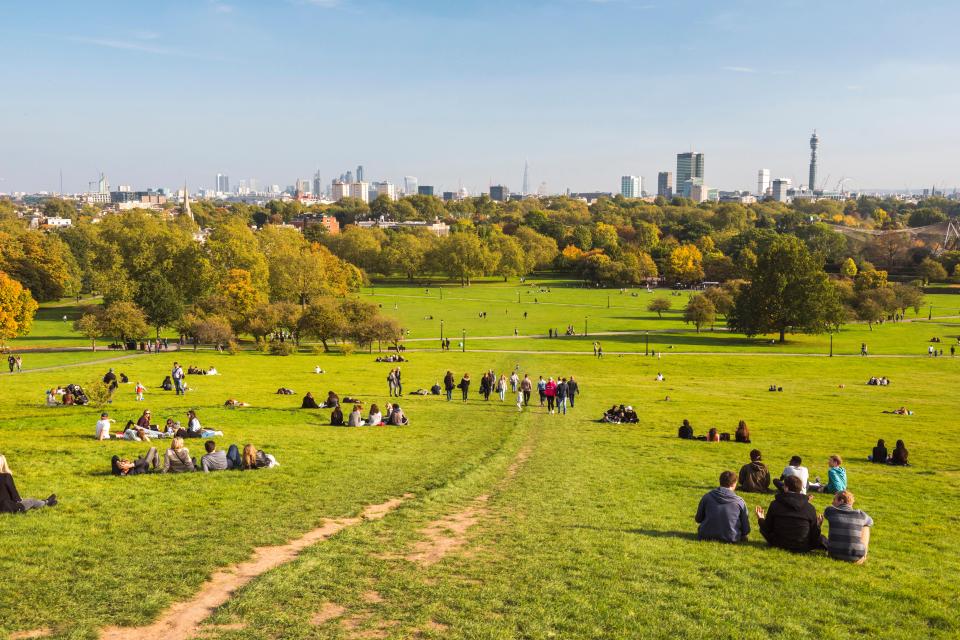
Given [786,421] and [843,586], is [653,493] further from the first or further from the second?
[786,421]

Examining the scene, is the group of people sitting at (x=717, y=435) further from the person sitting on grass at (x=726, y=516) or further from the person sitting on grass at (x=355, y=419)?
the person sitting on grass at (x=726, y=516)

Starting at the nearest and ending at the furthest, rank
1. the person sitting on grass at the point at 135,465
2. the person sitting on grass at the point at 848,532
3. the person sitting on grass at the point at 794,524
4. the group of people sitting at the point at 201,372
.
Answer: the person sitting on grass at the point at 848,532, the person sitting on grass at the point at 794,524, the person sitting on grass at the point at 135,465, the group of people sitting at the point at 201,372

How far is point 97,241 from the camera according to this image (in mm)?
97312

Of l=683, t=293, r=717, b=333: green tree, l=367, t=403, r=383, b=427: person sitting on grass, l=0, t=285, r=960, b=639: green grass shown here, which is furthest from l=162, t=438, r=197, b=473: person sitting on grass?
l=683, t=293, r=717, b=333: green tree

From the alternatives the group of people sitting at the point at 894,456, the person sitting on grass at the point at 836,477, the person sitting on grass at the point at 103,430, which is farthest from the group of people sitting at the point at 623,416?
the person sitting on grass at the point at 103,430

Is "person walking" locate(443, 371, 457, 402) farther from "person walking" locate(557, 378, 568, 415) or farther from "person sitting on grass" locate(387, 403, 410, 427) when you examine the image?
"person sitting on grass" locate(387, 403, 410, 427)

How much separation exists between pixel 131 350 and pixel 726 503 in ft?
188

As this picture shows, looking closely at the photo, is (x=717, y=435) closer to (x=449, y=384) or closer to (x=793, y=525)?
(x=449, y=384)

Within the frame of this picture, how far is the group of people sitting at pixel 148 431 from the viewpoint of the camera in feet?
68.8

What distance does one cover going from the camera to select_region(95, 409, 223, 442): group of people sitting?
20984mm

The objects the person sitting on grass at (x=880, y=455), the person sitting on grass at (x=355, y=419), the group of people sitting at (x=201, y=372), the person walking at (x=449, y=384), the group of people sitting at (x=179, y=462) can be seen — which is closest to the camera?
the group of people sitting at (x=179, y=462)

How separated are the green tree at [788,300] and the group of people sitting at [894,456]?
54.2m

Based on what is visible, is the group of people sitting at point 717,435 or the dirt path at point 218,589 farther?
the group of people sitting at point 717,435

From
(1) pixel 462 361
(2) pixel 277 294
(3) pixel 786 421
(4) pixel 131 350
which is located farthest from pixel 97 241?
(3) pixel 786 421
